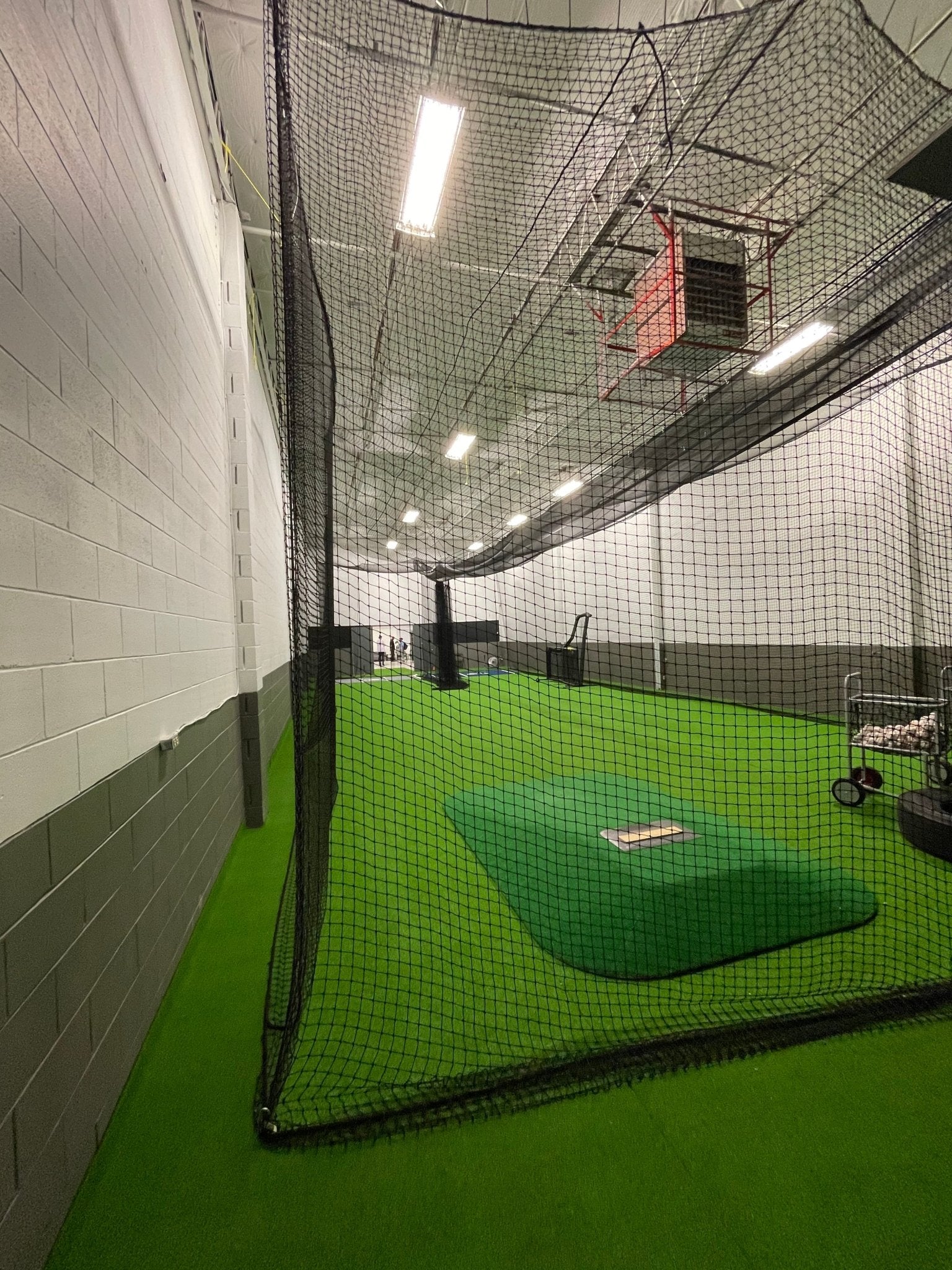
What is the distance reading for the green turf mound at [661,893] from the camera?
5.75 feet

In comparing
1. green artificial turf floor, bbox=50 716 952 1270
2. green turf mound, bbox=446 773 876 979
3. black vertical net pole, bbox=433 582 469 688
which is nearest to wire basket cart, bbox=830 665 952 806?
green turf mound, bbox=446 773 876 979

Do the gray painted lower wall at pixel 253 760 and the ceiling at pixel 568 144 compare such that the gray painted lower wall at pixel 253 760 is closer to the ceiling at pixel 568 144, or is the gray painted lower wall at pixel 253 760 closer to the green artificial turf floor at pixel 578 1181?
the ceiling at pixel 568 144

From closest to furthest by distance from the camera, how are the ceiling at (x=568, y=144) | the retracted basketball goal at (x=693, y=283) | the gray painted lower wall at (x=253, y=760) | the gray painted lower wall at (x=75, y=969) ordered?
the gray painted lower wall at (x=75, y=969) → the ceiling at (x=568, y=144) → the gray painted lower wall at (x=253, y=760) → the retracted basketball goal at (x=693, y=283)

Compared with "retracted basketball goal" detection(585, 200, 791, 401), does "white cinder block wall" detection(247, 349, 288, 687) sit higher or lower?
lower

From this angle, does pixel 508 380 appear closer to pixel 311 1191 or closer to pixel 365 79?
pixel 365 79

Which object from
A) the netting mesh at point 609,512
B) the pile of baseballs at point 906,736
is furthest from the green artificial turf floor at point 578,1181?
the pile of baseballs at point 906,736

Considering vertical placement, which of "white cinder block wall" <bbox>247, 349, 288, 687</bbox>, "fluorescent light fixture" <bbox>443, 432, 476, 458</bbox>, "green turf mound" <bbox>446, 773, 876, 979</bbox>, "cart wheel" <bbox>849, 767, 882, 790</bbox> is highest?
"fluorescent light fixture" <bbox>443, 432, 476, 458</bbox>

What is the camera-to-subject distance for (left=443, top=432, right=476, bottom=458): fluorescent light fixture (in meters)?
7.45

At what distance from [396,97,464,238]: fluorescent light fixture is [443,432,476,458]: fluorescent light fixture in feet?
11.9

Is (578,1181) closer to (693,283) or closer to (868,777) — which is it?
(868,777)

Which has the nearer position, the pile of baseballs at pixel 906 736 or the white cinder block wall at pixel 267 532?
the pile of baseballs at pixel 906 736

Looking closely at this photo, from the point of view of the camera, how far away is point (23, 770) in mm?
951

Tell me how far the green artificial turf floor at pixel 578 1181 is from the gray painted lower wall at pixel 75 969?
11 centimetres

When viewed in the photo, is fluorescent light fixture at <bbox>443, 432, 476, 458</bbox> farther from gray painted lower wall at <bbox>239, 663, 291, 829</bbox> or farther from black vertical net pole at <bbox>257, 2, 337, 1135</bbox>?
black vertical net pole at <bbox>257, 2, 337, 1135</bbox>
